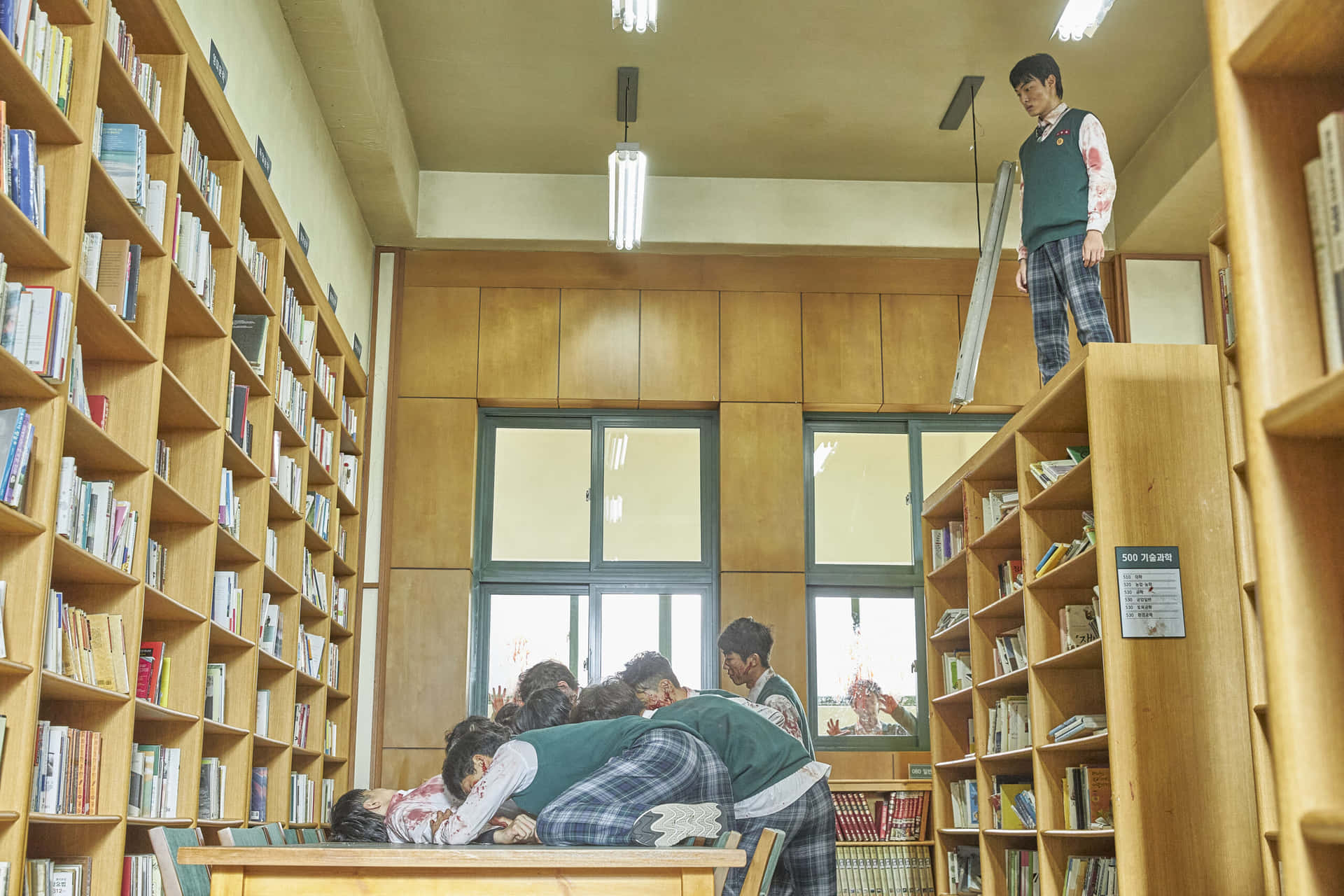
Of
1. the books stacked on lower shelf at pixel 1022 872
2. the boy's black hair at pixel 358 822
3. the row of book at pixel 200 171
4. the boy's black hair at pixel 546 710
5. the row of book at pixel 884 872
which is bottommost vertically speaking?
the row of book at pixel 884 872

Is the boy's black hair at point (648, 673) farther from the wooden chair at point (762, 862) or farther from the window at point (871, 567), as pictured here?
the window at point (871, 567)

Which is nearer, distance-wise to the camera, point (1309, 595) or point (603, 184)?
point (1309, 595)

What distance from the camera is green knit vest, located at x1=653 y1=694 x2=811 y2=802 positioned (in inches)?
174

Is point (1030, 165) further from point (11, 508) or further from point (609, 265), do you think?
point (11, 508)

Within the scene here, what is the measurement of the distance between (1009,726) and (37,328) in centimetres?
411

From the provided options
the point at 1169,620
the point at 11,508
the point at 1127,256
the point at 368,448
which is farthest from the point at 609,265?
the point at 11,508

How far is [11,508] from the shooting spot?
303 cm

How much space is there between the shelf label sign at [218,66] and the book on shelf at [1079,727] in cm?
390

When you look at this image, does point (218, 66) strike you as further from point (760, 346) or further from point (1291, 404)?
point (1291, 404)

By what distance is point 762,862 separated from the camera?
10.0 ft

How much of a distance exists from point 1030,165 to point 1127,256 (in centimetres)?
313

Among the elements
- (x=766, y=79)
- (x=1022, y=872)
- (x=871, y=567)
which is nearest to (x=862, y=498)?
(x=871, y=567)

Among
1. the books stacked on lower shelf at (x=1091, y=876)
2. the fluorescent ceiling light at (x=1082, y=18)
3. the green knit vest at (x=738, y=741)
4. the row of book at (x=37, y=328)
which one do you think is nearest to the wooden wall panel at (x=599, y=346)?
the fluorescent ceiling light at (x=1082, y=18)

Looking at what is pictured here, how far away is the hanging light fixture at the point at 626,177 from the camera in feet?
21.3
